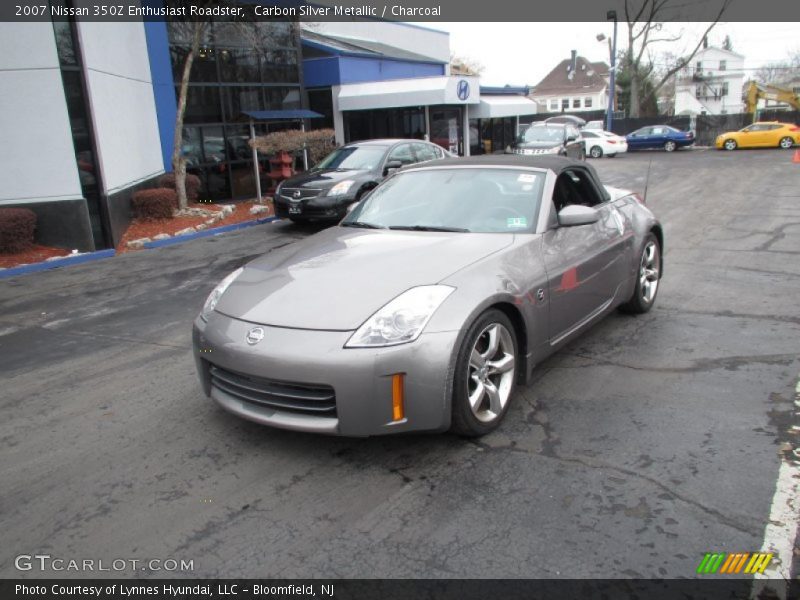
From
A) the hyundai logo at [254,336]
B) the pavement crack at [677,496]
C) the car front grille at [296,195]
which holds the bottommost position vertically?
the pavement crack at [677,496]

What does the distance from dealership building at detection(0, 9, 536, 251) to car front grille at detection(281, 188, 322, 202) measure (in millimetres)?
3099

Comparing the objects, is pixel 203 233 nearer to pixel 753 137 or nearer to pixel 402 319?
pixel 402 319

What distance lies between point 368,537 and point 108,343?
13.4 ft

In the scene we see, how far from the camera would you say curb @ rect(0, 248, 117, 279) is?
9.57 metres

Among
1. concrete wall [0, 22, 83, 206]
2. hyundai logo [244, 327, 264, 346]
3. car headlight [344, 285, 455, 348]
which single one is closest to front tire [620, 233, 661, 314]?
car headlight [344, 285, 455, 348]

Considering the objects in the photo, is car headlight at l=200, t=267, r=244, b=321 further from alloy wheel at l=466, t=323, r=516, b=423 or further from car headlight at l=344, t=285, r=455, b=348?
alloy wheel at l=466, t=323, r=516, b=423

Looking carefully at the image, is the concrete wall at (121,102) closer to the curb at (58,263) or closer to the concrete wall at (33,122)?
the concrete wall at (33,122)

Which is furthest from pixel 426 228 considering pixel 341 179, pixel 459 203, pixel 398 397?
pixel 341 179

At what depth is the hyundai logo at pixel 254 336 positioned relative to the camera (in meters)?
3.37

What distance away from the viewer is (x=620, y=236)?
5238 mm

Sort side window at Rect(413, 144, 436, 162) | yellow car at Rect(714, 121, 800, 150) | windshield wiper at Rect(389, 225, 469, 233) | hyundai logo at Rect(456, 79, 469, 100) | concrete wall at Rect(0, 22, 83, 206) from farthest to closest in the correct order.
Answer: yellow car at Rect(714, 121, 800, 150), hyundai logo at Rect(456, 79, 469, 100), side window at Rect(413, 144, 436, 162), concrete wall at Rect(0, 22, 83, 206), windshield wiper at Rect(389, 225, 469, 233)

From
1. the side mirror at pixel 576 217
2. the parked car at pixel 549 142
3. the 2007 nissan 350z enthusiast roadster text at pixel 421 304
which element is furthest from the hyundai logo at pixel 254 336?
the parked car at pixel 549 142

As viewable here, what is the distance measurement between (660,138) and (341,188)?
28211 mm

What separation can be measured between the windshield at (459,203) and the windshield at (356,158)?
7269 mm
